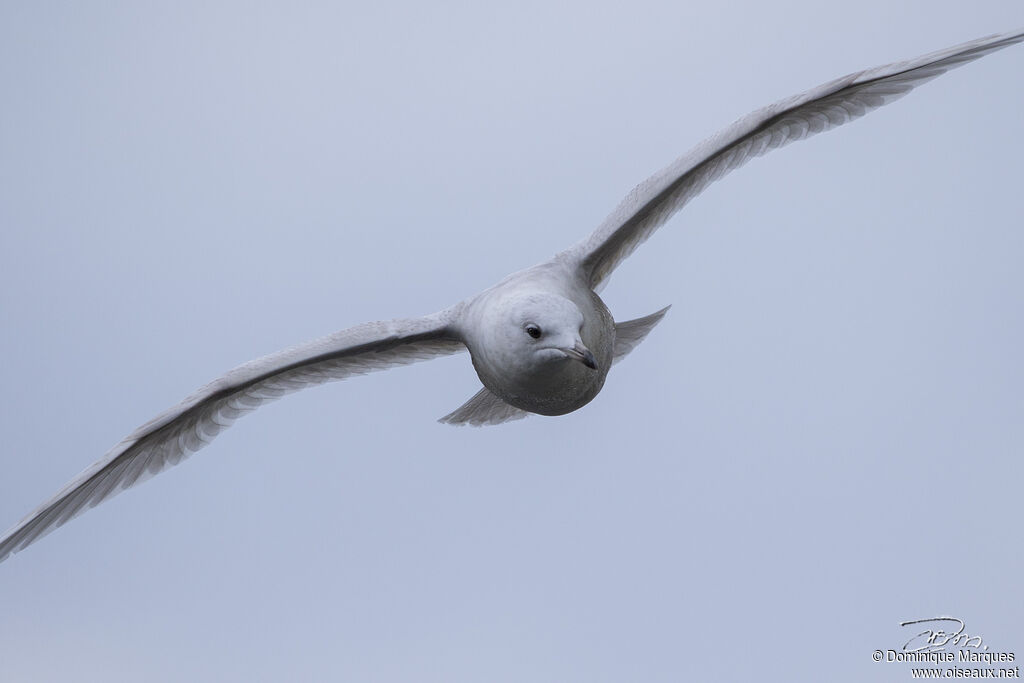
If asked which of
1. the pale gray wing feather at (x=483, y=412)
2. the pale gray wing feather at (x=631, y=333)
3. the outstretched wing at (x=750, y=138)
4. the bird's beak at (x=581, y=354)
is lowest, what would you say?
the bird's beak at (x=581, y=354)

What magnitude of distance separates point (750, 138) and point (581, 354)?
2.58 meters

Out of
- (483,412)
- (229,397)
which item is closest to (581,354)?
(483,412)

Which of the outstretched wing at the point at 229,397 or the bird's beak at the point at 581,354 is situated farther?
the outstretched wing at the point at 229,397

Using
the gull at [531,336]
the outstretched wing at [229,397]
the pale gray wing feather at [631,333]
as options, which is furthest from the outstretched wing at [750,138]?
the outstretched wing at [229,397]

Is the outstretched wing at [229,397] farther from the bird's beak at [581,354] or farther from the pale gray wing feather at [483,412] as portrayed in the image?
the bird's beak at [581,354]

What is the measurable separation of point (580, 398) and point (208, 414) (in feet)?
10.1

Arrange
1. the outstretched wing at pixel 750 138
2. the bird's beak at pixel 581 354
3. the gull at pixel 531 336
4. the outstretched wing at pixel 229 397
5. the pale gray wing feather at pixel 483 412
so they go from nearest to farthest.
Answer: the bird's beak at pixel 581 354 → the gull at pixel 531 336 → the outstretched wing at pixel 750 138 → the outstretched wing at pixel 229 397 → the pale gray wing feather at pixel 483 412

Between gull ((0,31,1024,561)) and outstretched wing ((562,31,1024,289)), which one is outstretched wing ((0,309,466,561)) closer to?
gull ((0,31,1024,561))

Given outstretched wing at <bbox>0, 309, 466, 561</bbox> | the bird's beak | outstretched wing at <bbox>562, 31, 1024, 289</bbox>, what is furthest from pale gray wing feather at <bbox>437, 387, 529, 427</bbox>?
the bird's beak

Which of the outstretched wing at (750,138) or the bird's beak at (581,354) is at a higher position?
the outstretched wing at (750,138)

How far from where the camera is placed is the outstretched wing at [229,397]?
8.82 metres

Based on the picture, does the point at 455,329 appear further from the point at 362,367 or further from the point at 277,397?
the point at 277,397

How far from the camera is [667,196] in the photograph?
8.85 meters

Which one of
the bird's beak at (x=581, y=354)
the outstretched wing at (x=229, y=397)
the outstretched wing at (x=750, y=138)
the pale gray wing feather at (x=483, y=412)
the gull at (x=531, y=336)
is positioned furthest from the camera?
the pale gray wing feather at (x=483, y=412)
